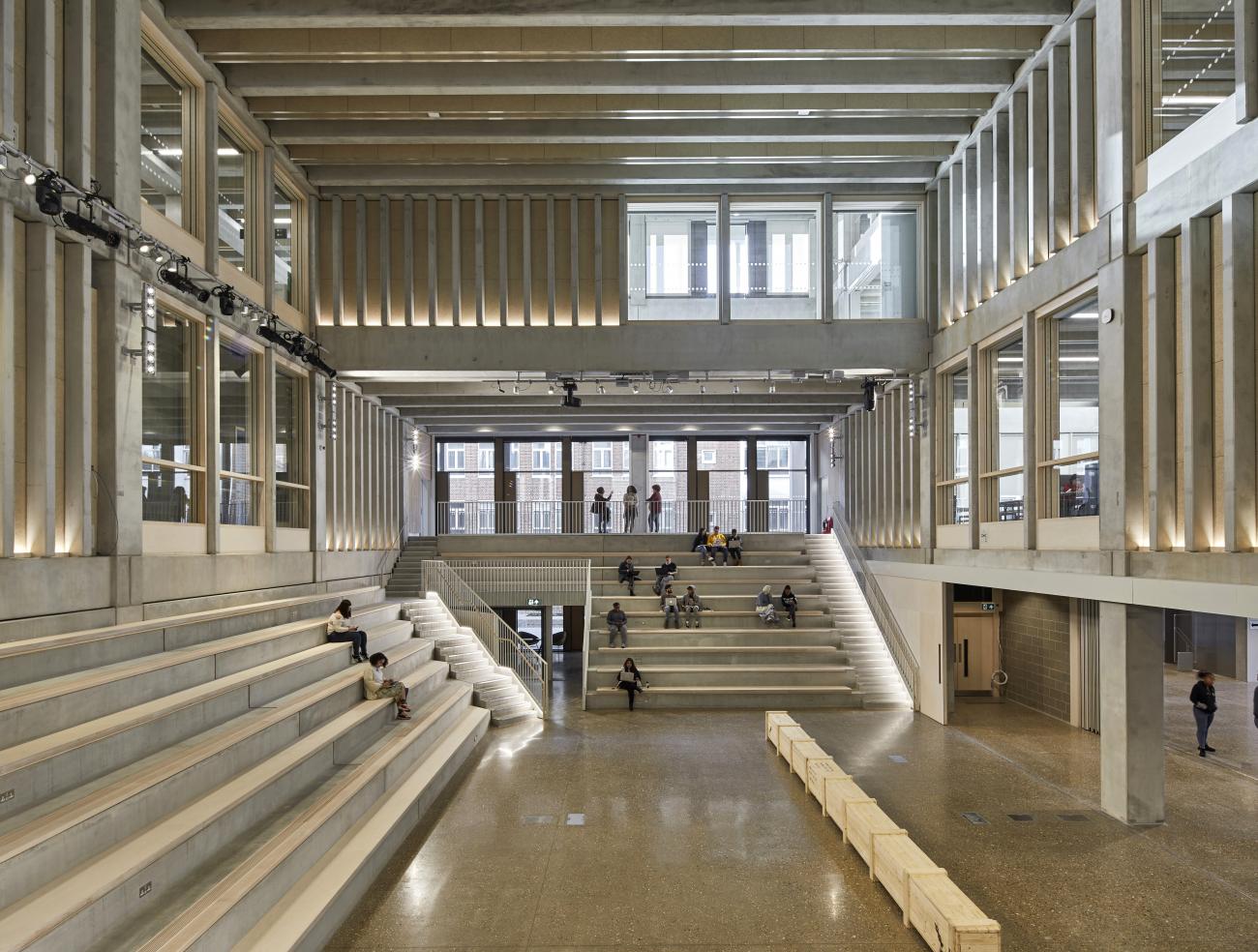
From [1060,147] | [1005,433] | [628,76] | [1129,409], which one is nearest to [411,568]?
[628,76]

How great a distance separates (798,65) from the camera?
1330 cm

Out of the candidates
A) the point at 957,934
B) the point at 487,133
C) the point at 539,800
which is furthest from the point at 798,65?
the point at 957,934

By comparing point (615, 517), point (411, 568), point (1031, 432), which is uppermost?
point (1031, 432)

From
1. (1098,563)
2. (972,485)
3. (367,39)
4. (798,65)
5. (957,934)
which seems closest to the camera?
(957,934)

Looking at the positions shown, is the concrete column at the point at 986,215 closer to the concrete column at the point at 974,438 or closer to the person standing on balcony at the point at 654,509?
the concrete column at the point at 974,438

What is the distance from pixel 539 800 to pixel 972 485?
325 inches

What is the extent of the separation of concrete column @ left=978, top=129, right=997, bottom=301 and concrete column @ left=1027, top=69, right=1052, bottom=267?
1.69 meters

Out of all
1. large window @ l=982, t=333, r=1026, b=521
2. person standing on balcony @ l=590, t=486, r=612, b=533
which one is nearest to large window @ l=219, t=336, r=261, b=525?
large window @ l=982, t=333, r=1026, b=521

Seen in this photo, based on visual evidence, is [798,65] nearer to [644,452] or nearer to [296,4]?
[296,4]

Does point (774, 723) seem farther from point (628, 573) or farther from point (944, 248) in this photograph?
point (944, 248)

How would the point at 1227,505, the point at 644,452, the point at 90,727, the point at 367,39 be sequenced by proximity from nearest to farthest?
1. the point at 90,727
2. the point at 1227,505
3. the point at 367,39
4. the point at 644,452

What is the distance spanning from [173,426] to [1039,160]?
38.2 ft

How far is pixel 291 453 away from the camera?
16.1 meters

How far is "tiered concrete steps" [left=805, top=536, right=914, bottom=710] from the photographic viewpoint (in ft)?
57.8
